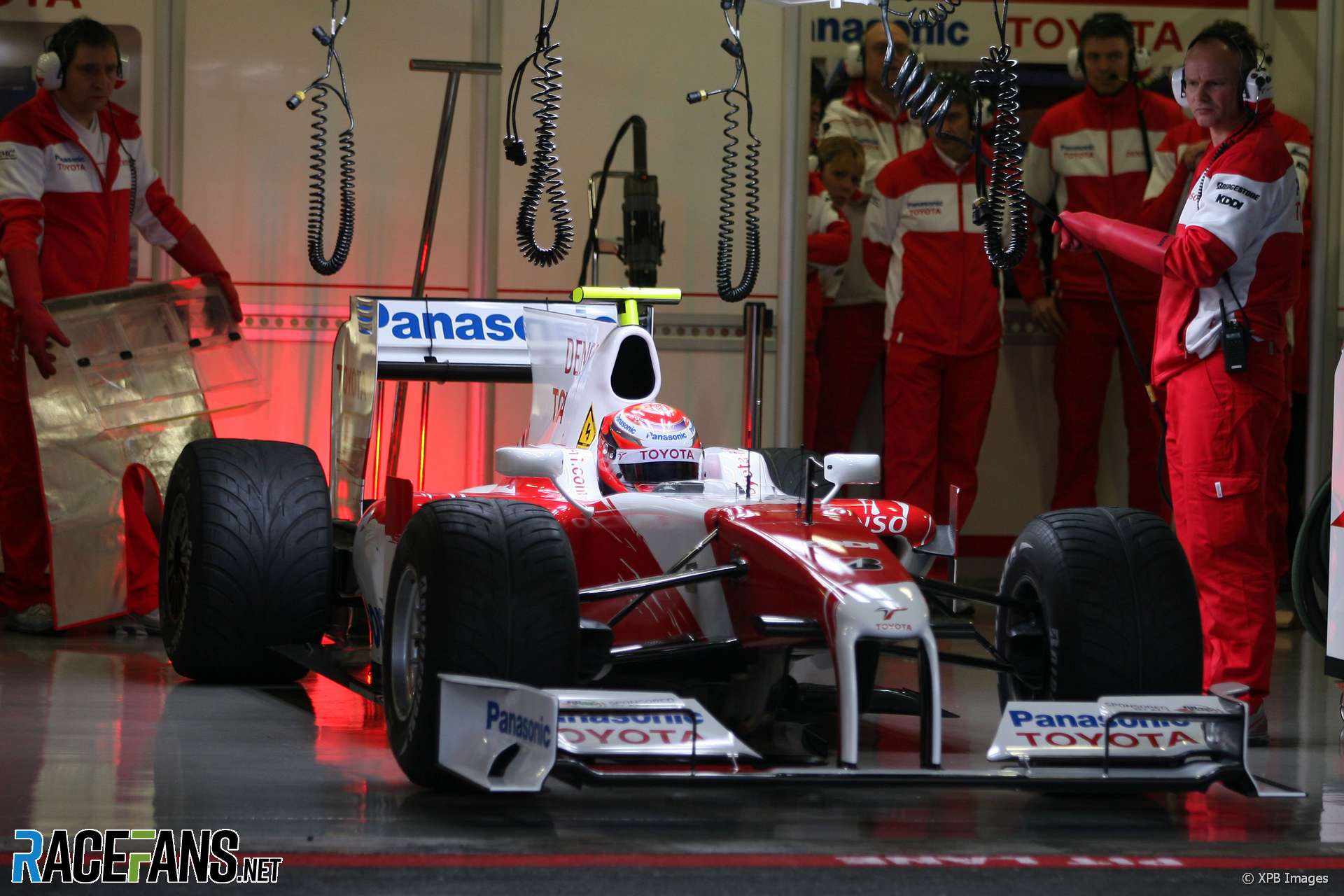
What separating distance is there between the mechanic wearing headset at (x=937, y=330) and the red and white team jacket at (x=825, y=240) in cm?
32

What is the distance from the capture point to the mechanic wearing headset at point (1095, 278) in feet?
30.8

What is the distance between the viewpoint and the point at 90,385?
771 cm

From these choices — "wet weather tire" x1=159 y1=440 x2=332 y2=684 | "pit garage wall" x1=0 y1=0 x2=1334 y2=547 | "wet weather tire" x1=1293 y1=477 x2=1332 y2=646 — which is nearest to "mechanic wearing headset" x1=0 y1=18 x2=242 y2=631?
"pit garage wall" x1=0 y1=0 x2=1334 y2=547

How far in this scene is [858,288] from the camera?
32.2ft

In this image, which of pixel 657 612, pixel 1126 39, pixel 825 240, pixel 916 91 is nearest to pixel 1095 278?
pixel 1126 39

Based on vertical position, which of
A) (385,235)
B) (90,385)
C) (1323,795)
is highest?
(385,235)

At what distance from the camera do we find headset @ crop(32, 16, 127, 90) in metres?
7.75

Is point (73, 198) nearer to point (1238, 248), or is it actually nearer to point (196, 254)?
point (196, 254)

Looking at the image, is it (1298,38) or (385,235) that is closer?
(385,235)

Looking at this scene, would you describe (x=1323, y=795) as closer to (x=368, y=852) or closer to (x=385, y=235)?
(x=368, y=852)

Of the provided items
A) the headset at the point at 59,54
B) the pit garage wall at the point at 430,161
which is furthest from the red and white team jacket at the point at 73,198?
the pit garage wall at the point at 430,161

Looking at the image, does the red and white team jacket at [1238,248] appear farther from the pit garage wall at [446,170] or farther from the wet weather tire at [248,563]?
the pit garage wall at [446,170]

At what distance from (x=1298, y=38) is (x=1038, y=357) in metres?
2.23

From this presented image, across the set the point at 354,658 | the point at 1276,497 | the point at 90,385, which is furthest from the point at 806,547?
the point at 1276,497
